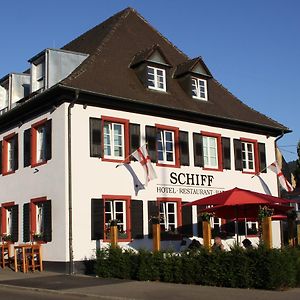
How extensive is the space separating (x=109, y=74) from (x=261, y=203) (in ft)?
29.9

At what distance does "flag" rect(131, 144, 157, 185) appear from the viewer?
20703mm

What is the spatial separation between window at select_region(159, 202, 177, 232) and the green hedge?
5497 mm

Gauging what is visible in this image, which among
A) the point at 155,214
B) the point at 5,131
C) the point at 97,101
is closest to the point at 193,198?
the point at 155,214

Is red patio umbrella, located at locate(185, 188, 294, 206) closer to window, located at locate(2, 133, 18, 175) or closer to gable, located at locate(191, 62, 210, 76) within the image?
gable, located at locate(191, 62, 210, 76)

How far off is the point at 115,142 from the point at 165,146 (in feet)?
8.40

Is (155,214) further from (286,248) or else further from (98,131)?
(286,248)

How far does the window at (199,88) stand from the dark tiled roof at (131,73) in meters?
0.40

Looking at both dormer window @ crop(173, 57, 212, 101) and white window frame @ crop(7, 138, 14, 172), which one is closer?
white window frame @ crop(7, 138, 14, 172)

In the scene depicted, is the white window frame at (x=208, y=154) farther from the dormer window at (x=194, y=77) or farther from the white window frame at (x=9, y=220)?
the white window frame at (x=9, y=220)

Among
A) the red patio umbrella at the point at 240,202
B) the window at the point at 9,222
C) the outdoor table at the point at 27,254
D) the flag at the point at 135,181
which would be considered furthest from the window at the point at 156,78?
the outdoor table at the point at 27,254

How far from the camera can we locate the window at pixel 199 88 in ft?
83.3

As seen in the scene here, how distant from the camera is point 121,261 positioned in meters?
16.8

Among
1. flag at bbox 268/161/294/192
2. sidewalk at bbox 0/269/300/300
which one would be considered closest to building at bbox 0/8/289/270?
flag at bbox 268/161/294/192

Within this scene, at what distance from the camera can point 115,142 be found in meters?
21.6
